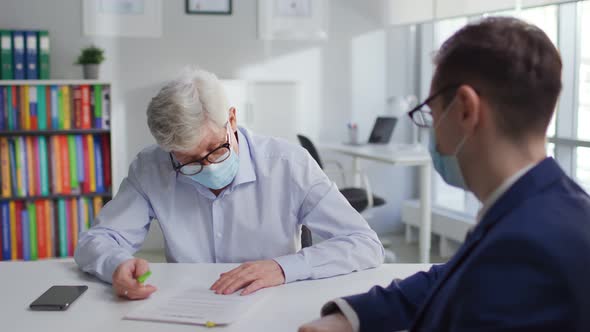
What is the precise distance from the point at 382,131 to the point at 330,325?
357cm

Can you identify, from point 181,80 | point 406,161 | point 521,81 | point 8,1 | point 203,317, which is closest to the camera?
point 521,81

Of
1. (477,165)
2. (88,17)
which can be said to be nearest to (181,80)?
(477,165)

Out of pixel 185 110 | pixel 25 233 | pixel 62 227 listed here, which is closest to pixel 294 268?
pixel 185 110

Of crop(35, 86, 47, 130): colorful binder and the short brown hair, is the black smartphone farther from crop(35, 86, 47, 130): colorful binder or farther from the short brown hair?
crop(35, 86, 47, 130): colorful binder

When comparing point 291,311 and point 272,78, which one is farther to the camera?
point 272,78

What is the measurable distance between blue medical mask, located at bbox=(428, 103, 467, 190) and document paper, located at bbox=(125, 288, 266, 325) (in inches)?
20.7

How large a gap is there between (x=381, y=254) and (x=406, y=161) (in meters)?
2.16

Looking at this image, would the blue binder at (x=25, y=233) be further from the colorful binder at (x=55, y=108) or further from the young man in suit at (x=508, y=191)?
the young man in suit at (x=508, y=191)

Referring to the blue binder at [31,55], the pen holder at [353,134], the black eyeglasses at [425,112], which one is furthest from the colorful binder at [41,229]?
the black eyeglasses at [425,112]

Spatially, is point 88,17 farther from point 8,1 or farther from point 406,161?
point 406,161

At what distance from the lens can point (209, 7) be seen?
4.55 metres

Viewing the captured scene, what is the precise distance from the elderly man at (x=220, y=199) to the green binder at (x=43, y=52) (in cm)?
239

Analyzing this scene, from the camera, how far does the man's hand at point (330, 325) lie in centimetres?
120

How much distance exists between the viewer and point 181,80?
1.76 metres
